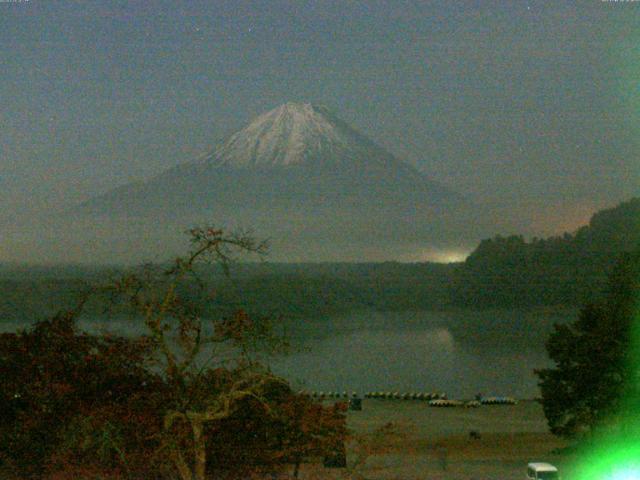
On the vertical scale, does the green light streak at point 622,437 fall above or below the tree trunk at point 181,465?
below

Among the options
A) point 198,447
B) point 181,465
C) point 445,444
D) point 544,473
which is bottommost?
point 445,444

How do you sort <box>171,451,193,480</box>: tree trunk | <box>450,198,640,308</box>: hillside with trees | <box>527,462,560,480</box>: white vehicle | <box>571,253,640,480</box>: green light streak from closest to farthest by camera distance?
<box>171,451,193,480</box>: tree trunk → <box>527,462,560,480</box>: white vehicle → <box>571,253,640,480</box>: green light streak → <box>450,198,640,308</box>: hillside with trees

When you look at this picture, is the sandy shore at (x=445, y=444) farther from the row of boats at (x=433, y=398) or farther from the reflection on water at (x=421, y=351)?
the reflection on water at (x=421, y=351)

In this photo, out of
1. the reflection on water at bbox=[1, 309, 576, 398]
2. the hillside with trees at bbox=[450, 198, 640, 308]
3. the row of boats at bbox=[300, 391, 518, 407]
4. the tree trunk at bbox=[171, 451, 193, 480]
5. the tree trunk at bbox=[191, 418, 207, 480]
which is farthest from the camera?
the hillside with trees at bbox=[450, 198, 640, 308]

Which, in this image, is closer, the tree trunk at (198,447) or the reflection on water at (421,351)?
Result: the tree trunk at (198,447)

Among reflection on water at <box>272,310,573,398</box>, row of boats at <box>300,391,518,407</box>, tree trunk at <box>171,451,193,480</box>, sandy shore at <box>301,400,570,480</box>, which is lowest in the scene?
reflection on water at <box>272,310,573,398</box>

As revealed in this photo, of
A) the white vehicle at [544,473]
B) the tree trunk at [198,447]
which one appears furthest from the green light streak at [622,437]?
the tree trunk at [198,447]

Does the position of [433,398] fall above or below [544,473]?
below

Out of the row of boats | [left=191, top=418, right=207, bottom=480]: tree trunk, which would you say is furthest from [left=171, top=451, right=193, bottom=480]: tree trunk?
the row of boats

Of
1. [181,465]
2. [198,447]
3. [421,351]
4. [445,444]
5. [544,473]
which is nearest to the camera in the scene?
[198,447]

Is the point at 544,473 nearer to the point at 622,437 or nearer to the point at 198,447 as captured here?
the point at 622,437

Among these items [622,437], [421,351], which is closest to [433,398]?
[622,437]

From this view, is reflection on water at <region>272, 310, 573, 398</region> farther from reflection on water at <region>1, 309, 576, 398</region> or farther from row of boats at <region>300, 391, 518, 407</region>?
row of boats at <region>300, 391, 518, 407</region>

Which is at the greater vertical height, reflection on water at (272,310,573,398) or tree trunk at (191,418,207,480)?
tree trunk at (191,418,207,480)
